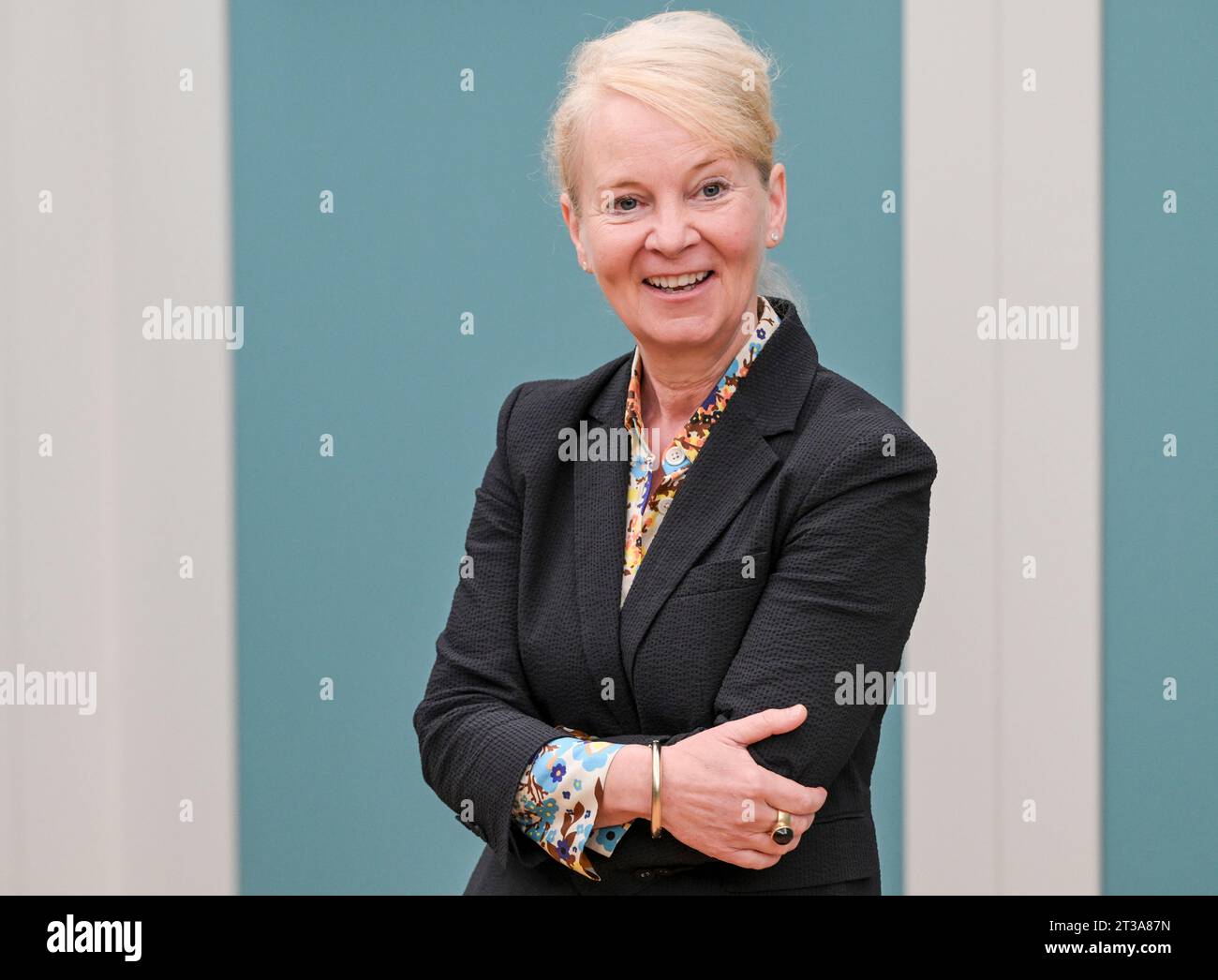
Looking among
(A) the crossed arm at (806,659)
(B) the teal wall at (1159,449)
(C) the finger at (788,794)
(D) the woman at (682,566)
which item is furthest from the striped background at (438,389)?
(C) the finger at (788,794)

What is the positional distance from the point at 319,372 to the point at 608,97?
1285mm

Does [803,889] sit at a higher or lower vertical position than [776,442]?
lower

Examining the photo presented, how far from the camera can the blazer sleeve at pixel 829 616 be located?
5.66 ft

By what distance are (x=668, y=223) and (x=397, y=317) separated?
4.00ft

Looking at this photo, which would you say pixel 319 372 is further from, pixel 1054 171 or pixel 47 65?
pixel 1054 171

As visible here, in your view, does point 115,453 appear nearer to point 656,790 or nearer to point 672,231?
point 672,231

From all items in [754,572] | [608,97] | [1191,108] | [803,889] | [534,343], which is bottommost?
[803,889]

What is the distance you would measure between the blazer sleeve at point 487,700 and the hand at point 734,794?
0.18m

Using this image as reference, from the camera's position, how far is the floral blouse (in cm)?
174

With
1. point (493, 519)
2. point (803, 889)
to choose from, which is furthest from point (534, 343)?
point (803, 889)

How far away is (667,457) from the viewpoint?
1.94 m

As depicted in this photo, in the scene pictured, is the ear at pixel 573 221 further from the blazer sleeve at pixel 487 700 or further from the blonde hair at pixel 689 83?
the blazer sleeve at pixel 487 700

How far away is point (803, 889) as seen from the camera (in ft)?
5.86
